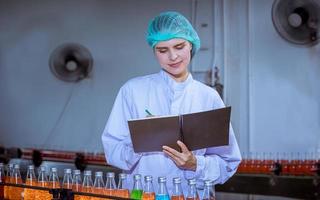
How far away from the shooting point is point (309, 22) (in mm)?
4422

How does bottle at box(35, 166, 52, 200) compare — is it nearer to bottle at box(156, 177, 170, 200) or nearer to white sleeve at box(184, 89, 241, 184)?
bottle at box(156, 177, 170, 200)

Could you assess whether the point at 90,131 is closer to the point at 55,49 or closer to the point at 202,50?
the point at 55,49

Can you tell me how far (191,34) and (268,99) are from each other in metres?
Answer: 2.95

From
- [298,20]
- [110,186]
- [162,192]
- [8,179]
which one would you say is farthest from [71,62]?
[162,192]

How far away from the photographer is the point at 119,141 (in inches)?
76.4

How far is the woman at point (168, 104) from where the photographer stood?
1.90m

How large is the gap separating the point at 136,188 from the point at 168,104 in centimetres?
51

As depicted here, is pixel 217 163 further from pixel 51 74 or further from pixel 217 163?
pixel 51 74

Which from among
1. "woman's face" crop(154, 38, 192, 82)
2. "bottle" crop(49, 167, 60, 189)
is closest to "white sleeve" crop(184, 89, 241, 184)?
"woman's face" crop(154, 38, 192, 82)

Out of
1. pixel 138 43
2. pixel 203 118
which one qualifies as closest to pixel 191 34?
pixel 203 118

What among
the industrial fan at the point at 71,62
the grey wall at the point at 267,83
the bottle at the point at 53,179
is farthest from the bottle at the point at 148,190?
the industrial fan at the point at 71,62

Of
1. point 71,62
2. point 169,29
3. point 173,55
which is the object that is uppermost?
point 71,62

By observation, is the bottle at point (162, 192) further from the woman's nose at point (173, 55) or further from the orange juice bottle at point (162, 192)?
the woman's nose at point (173, 55)

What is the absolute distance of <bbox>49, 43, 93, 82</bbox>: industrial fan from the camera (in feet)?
18.3
